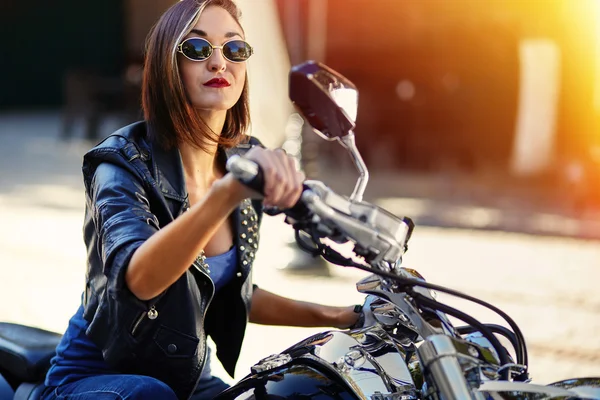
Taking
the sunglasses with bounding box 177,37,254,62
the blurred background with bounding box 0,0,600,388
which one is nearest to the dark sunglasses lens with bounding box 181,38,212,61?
the sunglasses with bounding box 177,37,254,62

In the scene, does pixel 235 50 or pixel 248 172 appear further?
pixel 235 50

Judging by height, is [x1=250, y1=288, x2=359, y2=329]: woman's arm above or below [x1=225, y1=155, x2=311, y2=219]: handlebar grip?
below

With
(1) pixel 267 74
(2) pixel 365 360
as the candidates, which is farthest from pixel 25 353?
(1) pixel 267 74

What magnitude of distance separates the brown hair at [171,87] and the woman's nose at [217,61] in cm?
8

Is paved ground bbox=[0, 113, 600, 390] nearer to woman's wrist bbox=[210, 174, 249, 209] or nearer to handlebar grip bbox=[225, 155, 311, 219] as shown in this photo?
woman's wrist bbox=[210, 174, 249, 209]

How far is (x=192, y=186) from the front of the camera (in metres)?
2.29

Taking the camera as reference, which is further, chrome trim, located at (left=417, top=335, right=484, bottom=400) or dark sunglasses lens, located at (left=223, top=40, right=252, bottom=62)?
dark sunglasses lens, located at (left=223, top=40, right=252, bottom=62)

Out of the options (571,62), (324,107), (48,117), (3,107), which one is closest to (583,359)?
(324,107)

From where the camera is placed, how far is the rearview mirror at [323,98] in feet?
5.95

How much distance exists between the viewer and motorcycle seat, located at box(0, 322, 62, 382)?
89.0 inches

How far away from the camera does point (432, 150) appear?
43.8ft

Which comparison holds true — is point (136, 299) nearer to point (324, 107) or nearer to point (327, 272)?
point (324, 107)

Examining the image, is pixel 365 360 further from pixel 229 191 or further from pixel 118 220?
pixel 118 220

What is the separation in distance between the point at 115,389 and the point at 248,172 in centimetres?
72
